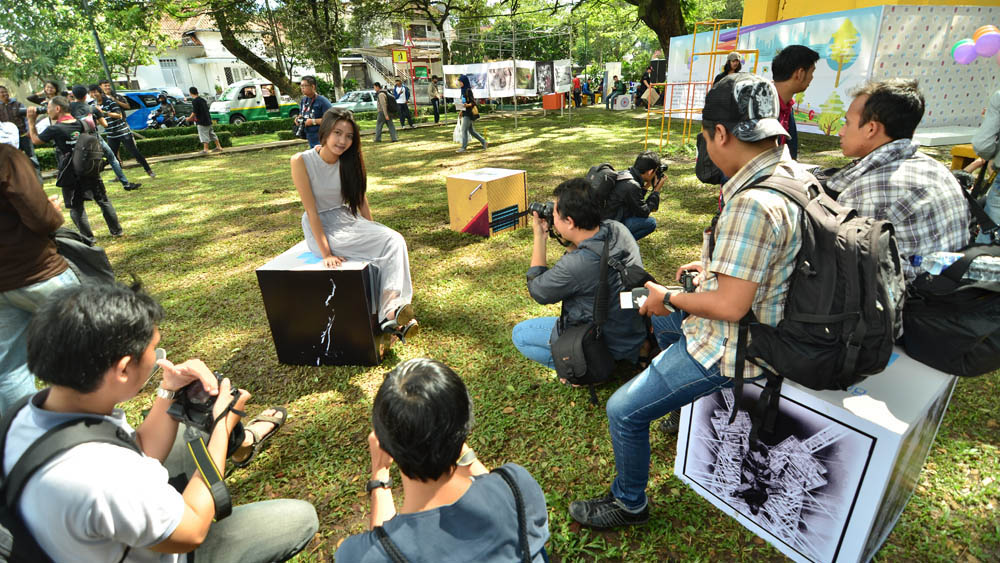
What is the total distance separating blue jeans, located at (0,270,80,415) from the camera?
2.37 meters

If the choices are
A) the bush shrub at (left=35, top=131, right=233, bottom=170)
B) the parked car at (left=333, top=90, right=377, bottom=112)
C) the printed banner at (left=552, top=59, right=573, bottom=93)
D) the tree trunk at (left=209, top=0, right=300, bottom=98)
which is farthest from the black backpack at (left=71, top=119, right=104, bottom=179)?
the parked car at (left=333, top=90, right=377, bottom=112)

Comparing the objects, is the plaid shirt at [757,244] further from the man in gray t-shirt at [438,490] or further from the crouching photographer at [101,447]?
the crouching photographer at [101,447]

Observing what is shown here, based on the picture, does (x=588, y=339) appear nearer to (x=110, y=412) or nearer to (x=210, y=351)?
(x=110, y=412)

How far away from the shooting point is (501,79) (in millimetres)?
15484

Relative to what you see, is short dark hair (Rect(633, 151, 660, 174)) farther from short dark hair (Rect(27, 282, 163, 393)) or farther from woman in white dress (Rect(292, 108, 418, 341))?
short dark hair (Rect(27, 282, 163, 393))

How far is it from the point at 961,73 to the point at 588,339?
44.2ft

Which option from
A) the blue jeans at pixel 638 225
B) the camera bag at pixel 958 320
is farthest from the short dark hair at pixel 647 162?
the camera bag at pixel 958 320

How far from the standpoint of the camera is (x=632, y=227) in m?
4.17

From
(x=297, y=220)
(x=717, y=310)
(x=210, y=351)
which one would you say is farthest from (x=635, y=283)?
(x=297, y=220)

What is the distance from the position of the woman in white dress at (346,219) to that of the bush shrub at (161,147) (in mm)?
13089

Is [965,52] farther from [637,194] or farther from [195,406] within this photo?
[195,406]

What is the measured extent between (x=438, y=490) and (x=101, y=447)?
0.79 m

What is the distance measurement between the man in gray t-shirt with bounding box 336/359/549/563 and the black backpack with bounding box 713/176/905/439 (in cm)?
95

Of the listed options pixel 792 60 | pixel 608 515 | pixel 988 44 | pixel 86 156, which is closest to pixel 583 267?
pixel 608 515
